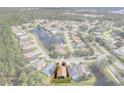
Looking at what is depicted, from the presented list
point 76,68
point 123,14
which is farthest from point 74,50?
point 123,14

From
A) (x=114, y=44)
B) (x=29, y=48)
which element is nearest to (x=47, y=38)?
(x=29, y=48)

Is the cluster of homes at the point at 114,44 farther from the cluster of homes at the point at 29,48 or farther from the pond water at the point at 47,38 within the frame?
the cluster of homes at the point at 29,48

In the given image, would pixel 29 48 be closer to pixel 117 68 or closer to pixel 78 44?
pixel 78 44

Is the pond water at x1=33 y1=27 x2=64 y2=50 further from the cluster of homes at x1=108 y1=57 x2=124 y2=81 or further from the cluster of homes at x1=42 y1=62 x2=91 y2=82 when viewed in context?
the cluster of homes at x1=108 y1=57 x2=124 y2=81

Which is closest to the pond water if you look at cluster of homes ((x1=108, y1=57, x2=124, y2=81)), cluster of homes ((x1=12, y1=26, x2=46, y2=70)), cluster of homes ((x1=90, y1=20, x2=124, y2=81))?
cluster of homes ((x1=12, y1=26, x2=46, y2=70))

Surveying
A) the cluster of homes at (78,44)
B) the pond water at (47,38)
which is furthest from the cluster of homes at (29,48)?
the cluster of homes at (78,44)

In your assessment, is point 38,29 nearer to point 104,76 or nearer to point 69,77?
point 69,77
